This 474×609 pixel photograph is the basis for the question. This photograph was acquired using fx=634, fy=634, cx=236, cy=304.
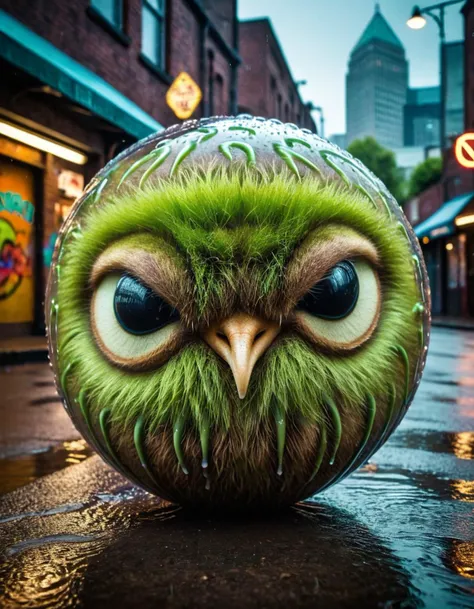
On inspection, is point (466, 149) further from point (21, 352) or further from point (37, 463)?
point (37, 463)

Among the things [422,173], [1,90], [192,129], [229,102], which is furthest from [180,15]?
[422,173]

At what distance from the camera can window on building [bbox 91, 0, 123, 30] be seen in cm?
1217

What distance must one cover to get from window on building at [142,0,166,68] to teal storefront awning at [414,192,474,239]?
11.9m

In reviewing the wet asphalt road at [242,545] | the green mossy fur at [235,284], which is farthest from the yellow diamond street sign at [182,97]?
the green mossy fur at [235,284]

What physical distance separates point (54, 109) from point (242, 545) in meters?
10.4

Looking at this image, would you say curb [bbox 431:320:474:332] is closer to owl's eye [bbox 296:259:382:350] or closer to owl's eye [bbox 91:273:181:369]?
owl's eye [bbox 296:259:382:350]

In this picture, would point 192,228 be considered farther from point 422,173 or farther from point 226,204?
point 422,173

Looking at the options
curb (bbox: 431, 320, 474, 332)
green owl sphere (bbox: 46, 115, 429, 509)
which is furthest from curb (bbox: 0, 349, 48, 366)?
curb (bbox: 431, 320, 474, 332)

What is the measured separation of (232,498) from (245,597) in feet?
1.54

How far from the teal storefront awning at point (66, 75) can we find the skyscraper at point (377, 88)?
112128 mm

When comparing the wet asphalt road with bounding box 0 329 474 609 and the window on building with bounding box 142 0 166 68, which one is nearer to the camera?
the wet asphalt road with bounding box 0 329 474 609

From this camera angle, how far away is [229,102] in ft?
75.2

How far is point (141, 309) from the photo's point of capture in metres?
1.85

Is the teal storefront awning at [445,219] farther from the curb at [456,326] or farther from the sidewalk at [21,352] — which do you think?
the sidewalk at [21,352]
